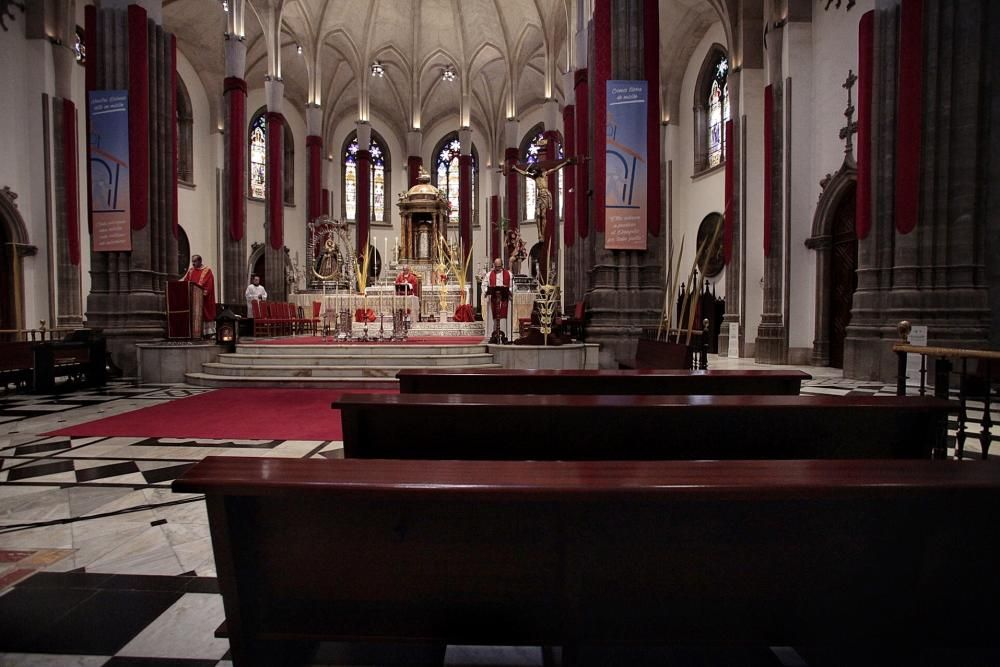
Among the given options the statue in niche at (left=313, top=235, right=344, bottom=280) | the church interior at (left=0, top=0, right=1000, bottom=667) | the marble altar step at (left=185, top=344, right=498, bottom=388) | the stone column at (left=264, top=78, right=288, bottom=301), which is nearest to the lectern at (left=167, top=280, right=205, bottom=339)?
the church interior at (left=0, top=0, right=1000, bottom=667)

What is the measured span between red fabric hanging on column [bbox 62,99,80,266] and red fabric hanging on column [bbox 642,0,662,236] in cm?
1344

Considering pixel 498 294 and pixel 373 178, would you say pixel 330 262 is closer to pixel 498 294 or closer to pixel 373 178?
pixel 373 178

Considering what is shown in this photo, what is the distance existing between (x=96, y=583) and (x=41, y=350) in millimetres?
7548

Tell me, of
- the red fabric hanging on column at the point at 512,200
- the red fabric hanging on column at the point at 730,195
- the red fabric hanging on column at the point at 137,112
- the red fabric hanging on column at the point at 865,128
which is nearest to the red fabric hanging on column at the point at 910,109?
the red fabric hanging on column at the point at 865,128

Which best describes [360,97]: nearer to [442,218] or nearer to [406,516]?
[442,218]

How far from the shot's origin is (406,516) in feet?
4.61

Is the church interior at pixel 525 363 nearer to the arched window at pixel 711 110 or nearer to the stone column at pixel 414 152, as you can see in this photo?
the arched window at pixel 711 110

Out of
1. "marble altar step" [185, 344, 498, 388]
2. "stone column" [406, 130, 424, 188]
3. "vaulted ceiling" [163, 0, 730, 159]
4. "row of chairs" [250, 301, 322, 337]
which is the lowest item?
"marble altar step" [185, 344, 498, 388]

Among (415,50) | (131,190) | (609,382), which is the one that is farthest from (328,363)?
(415,50)

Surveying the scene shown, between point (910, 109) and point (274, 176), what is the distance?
16190 millimetres

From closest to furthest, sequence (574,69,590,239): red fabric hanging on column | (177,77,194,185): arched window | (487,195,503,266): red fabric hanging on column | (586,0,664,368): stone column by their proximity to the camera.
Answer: (586,0,664,368): stone column → (574,69,590,239): red fabric hanging on column → (177,77,194,185): arched window → (487,195,503,266): red fabric hanging on column

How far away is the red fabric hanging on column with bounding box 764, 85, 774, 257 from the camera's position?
12156mm

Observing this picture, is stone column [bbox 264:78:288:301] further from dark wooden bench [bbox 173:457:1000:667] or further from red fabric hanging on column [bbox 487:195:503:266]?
dark wooden bench [bbox 173:457:1000:667]

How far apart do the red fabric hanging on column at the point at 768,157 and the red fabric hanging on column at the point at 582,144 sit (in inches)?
156
